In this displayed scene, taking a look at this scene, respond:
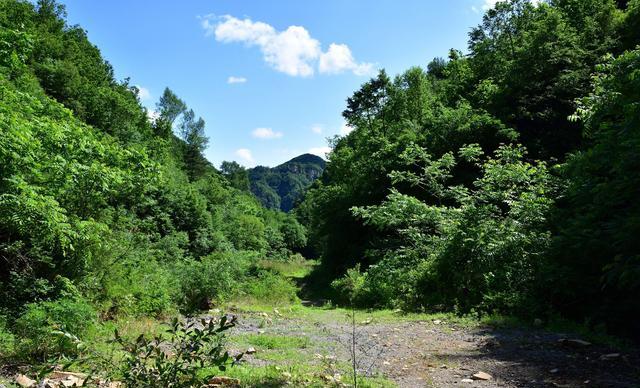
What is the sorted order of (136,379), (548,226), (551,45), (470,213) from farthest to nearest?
(551,45) < (470,213) < (548,226) < (136,379)

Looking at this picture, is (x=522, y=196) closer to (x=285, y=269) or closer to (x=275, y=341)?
(x=275, y=341)

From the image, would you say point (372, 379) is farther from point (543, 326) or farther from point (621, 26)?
point (621, 26)

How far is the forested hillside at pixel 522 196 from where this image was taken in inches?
301

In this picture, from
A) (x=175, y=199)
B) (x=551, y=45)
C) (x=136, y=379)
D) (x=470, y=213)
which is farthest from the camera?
(x=175, y=199)

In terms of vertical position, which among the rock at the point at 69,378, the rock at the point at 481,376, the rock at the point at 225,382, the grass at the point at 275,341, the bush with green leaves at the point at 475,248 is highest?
the bush with green leaves at the point at 475,248

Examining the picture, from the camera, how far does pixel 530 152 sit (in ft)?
70.9

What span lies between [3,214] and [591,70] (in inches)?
1008

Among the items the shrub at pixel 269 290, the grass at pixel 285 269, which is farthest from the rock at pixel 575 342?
the grass at pixel 285 269

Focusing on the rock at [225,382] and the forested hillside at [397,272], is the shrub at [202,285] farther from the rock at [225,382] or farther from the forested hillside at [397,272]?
the rock at [225,382]

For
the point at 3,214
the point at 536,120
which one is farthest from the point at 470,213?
the point at 536,120

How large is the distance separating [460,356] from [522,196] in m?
6.57

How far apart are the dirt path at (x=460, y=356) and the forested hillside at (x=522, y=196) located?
1326mm

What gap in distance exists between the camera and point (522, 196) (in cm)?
1155

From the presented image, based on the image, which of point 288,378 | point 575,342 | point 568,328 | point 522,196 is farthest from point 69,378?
point 522,196
